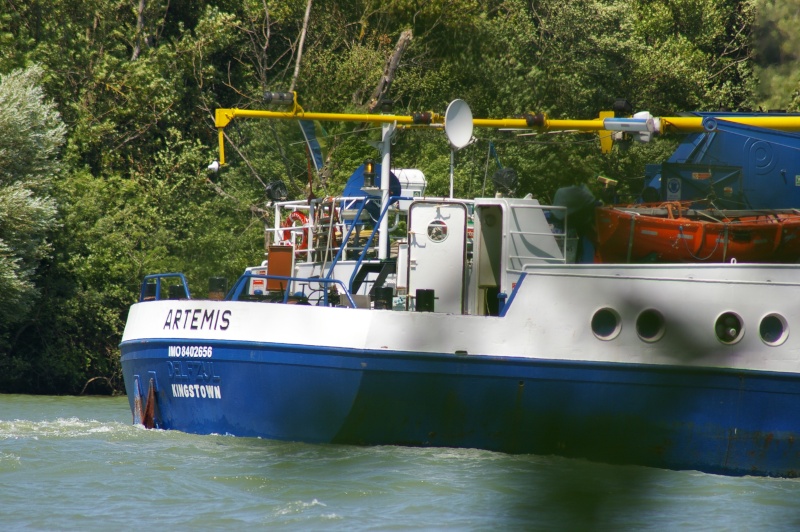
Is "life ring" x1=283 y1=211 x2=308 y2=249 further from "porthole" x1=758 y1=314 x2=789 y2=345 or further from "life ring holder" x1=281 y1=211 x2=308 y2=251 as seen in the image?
"porthole" x1=758 y1=314 x2=789 y2=345

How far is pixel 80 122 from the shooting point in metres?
28.2

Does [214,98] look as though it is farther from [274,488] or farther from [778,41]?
[778,41]

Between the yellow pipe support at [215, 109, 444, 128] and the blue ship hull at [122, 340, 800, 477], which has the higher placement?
the yellow pipe support at [215, 109, 444, 128]

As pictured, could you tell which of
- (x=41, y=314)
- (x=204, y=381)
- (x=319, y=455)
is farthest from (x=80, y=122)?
(x=319, y=455)

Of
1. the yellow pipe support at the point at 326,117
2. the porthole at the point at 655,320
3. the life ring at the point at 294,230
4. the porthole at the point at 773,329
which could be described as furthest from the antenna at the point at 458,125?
the porthole at the point at 655,320

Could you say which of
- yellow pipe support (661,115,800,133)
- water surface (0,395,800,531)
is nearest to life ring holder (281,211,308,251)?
water surface (0,395,800,531)

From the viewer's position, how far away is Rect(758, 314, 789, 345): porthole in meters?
11.0

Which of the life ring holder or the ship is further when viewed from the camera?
the life ring holder

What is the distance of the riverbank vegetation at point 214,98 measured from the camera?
25.2m

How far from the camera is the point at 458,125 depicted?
1217cm

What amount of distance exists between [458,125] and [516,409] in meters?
3.10

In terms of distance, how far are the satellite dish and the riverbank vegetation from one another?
10833 millimetres

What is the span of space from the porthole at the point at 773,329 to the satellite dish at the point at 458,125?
11.7 feet

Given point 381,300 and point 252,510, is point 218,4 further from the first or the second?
point 252,510
